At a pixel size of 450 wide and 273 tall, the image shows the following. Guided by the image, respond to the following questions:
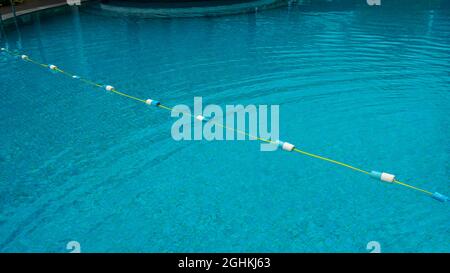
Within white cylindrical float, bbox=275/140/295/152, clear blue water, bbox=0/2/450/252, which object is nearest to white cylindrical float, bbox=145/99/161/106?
clear blue water, bbox=0/2/450/252

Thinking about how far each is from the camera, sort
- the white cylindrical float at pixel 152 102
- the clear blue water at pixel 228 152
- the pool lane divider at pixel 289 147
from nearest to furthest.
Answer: the clear blue water at pixel 228 152 → the pool lane divider at pixel 289 147 → the white cylindrical float at pixel 152 102

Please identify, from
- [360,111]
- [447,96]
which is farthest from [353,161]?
[447,96]

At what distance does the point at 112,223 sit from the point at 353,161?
9.95 ft

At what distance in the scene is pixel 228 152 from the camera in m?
5.29

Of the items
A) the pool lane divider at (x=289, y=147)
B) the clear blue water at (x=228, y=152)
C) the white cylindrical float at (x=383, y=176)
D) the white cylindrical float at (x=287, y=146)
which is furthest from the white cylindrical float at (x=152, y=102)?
the white cylindrical float at (x=383, y=176)

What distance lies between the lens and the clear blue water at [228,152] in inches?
155

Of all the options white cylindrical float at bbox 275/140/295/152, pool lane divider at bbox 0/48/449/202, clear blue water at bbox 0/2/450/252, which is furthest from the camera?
white cylindrical float at bbox 275/140/295/152

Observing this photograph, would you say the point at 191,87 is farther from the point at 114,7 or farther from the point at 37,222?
the point at 114,7

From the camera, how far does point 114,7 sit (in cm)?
1454

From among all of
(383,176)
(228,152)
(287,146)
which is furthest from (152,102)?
(383,176)

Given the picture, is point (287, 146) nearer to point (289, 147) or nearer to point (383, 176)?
point (289, 147)

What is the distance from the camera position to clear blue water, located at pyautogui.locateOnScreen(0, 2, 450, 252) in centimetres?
393

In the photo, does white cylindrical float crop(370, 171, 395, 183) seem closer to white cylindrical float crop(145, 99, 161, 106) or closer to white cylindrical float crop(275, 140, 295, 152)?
white cylindrical float crop(275, 140, 295, 152)

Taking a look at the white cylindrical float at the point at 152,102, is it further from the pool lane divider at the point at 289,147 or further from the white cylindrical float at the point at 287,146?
the white cylindrical float at the point at 287,146
